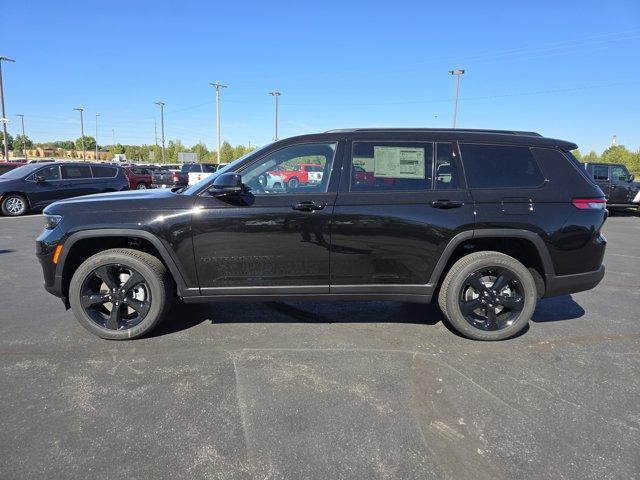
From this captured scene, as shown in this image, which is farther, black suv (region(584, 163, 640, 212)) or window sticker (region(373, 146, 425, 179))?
black suv (region(584, 163, 640, 212))

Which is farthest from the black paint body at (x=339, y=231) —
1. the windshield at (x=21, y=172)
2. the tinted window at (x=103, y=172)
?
the tinted window at (x=103, y=172)

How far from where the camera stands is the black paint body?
367 centimetres

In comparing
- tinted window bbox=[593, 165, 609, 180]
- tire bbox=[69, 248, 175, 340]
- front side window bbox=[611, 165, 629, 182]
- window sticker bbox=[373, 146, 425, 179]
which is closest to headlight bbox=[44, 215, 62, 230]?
Result: tire bbox=[69, 248, 175, 340]

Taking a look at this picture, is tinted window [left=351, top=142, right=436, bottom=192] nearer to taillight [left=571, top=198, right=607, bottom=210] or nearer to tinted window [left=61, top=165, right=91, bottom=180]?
taillight [left=571, top=198, right=607, bottom=210]

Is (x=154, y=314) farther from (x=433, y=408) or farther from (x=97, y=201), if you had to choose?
(x=433, y=408)

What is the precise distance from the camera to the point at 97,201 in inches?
149

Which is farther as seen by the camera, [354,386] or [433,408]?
→ [354,386]

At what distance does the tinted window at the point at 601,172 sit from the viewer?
15406 mm

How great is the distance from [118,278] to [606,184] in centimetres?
1681

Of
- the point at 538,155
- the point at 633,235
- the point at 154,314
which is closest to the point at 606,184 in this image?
the point at 633,235

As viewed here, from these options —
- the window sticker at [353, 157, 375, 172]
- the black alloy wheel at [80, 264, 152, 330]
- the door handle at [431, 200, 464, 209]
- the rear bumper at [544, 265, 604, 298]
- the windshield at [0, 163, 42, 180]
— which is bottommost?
the black alloy wheel at [80, 264, 152, 330]

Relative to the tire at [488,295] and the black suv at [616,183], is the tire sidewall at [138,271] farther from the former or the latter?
the black suv at [616,183]

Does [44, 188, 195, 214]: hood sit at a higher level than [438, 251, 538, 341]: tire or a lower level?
higher

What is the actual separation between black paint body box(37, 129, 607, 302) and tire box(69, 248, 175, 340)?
5.9 inches
